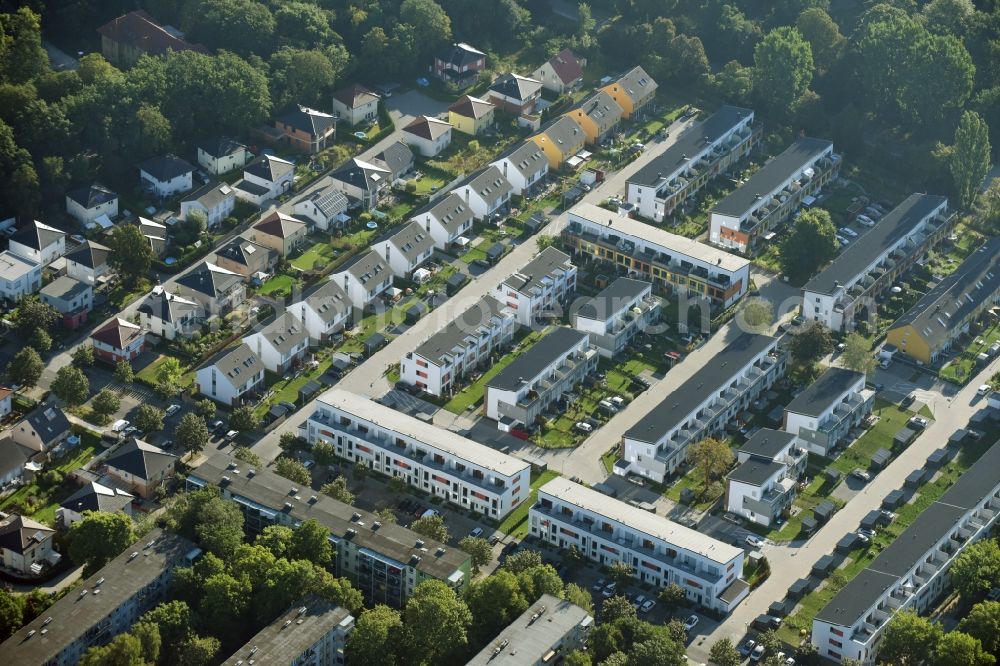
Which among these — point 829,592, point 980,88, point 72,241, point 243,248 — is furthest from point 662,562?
point 980,88

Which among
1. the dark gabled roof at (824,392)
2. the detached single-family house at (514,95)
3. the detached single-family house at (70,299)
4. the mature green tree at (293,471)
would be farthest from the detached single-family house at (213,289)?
A: the dark gabled roof at (824,392)

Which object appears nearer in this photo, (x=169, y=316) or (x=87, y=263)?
(x=169, y=316)

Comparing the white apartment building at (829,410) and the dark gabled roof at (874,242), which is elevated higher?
the dark gabled roof at (874,242)

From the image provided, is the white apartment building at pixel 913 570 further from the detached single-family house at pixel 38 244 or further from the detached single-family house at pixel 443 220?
the detached single-family house at pixel 38 244

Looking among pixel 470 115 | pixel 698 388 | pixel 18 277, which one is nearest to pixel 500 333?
pixel 698 388

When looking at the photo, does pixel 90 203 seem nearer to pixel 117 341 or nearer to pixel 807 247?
pixel 117 341

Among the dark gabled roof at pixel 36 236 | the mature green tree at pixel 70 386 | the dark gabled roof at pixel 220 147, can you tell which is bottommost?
the mature green tree at pixel 70 386

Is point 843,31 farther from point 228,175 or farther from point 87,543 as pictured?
point 87,543
